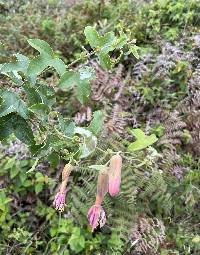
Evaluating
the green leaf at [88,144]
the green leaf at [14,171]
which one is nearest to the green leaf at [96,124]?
the green leaf at [88,144]

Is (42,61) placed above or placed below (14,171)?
above

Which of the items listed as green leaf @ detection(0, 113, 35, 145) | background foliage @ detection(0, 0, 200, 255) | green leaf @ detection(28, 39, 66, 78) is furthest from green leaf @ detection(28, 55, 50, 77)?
background foliage @ detection(0, 0, 200, 255)

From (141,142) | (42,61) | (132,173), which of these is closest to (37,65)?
(42,61)

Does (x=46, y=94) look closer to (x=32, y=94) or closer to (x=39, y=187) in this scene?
(x=32, y=94)

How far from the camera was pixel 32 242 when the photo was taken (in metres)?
2.71

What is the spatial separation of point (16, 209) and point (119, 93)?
103 cm

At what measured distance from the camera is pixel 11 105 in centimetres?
104

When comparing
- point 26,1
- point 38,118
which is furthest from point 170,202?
point 26,1

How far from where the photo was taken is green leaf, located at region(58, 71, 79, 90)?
1.05m

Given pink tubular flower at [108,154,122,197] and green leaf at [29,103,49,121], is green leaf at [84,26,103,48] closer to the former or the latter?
green leaf at [29,103,49,121]

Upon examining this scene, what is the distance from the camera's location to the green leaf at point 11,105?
3.40 feet

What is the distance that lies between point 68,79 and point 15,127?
16 centimetres

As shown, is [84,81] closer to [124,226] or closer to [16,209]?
[124,226]

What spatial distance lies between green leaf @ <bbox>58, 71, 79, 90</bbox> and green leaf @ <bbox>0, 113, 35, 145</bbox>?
0.13 metres
